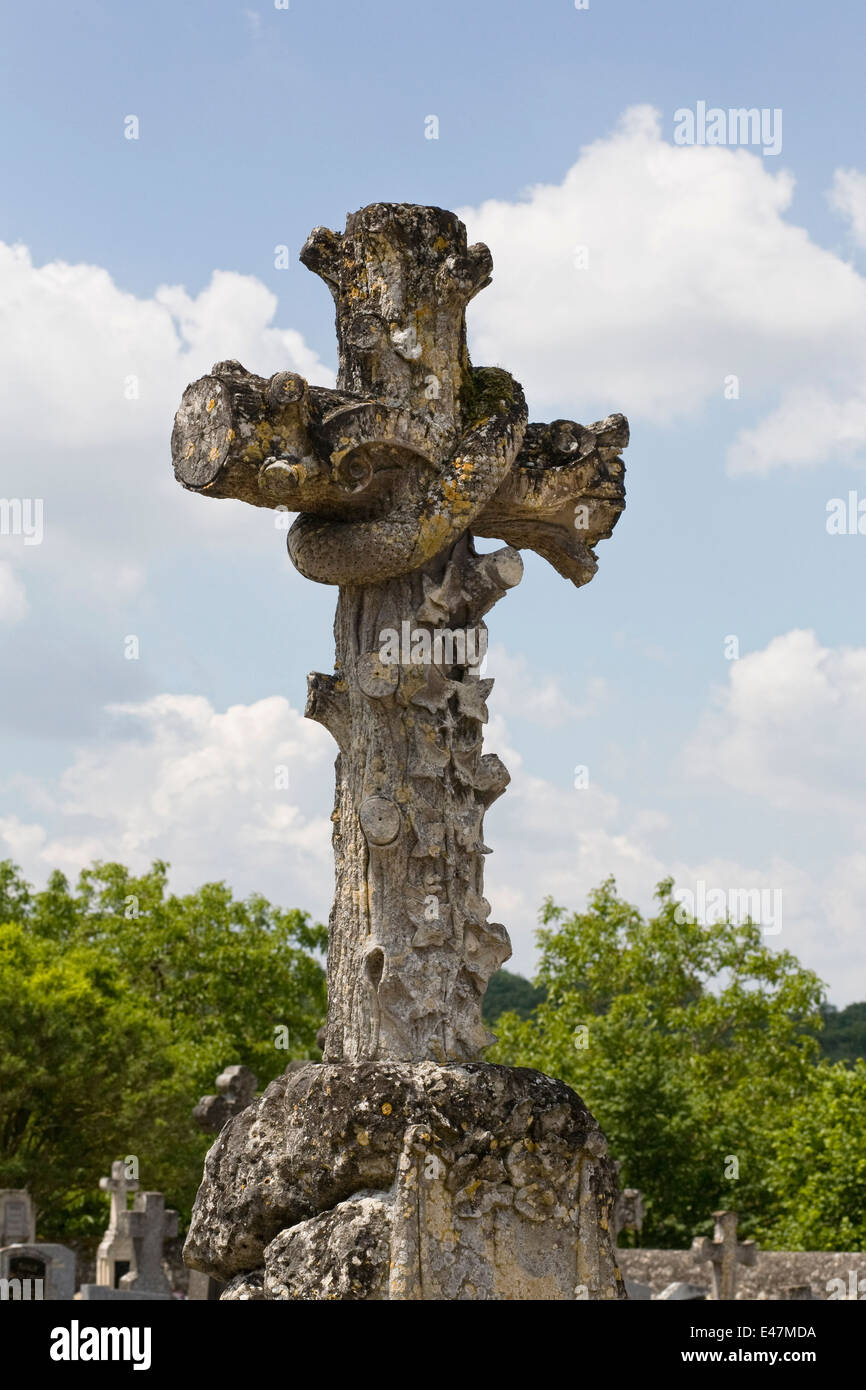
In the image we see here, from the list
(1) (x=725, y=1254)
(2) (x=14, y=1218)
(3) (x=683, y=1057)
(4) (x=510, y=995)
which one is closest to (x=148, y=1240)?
(2) (x=14, y=1218)

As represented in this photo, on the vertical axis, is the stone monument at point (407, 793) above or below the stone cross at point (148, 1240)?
above

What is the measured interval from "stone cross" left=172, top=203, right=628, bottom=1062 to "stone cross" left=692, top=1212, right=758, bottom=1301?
20176 millimetres

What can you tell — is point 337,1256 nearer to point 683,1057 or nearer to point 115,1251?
point 115,1251

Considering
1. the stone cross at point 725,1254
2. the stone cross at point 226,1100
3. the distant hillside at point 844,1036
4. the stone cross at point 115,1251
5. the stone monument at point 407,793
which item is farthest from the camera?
the distant hillside at point 844,1036

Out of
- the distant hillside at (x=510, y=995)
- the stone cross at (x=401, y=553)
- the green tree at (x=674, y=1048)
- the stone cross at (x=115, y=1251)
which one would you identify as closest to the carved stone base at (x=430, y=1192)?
the stone cross at (x=401, y=553)

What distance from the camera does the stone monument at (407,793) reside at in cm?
611

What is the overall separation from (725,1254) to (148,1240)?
9.04 m

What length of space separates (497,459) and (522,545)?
0.81 metres

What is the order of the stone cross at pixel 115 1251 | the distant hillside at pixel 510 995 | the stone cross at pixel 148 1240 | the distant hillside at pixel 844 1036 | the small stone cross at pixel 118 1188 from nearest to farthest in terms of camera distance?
the stone cross at pixel 148 1240
the stone cross at pixel 115 1251
the small stone cross at pixel 118 1188
the distant hillside at pixel 844 1036
the distant hillside at pixel 510 995

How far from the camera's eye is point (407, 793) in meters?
6.73

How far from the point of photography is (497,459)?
22.9ft

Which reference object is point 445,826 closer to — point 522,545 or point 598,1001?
point 522,545

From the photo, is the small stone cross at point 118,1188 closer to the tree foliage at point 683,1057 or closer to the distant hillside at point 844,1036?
the tree foliage at point 683,1057
